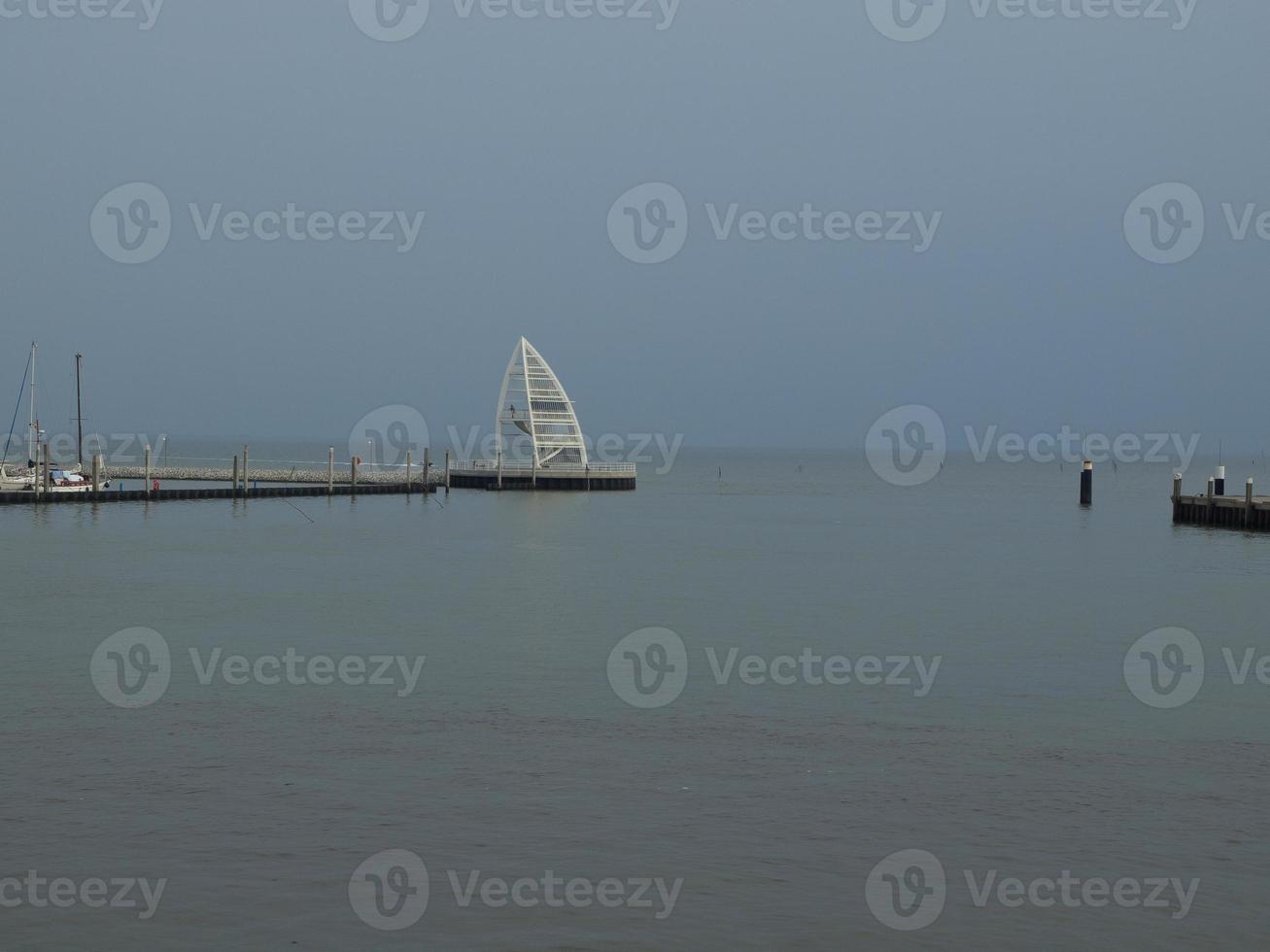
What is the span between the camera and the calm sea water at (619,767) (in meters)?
11.9

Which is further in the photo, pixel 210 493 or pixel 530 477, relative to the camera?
pixel 530 477

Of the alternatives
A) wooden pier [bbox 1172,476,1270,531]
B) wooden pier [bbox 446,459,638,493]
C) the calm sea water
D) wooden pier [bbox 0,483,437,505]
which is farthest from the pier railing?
the calm sea water

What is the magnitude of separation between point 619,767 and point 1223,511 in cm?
5156

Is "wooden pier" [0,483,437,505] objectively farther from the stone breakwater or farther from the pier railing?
the pier railing

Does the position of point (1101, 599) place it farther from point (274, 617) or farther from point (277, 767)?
point (277, 767)

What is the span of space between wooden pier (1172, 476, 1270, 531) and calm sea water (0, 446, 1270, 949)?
22.7 m

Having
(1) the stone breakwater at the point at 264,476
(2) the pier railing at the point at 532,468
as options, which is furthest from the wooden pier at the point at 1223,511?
(1) the stone breakwater at the point at 264,476

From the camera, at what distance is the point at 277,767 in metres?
16.2

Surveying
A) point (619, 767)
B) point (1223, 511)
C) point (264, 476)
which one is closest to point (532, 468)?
point (264, 476)

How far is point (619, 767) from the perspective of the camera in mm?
16578

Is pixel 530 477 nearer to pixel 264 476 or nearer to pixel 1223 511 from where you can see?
pixel 264 476

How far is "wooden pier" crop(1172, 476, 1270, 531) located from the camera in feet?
190

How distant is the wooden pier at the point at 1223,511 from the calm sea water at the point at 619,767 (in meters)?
22.7

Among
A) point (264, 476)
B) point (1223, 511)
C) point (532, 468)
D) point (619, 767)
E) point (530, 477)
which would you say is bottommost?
point (264, 476)
